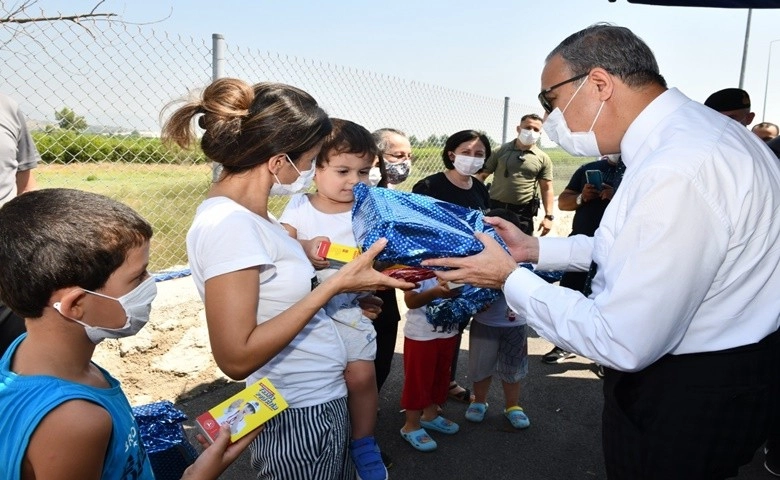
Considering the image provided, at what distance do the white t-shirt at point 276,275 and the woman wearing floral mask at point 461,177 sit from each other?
2065 millimetres

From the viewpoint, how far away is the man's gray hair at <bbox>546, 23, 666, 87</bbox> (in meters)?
1.89

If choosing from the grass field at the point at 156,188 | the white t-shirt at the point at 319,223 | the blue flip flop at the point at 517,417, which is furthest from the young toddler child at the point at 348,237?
the grass field at the point at 156,188

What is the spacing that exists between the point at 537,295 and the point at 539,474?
1.94 metres

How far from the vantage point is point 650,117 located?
1.83 m

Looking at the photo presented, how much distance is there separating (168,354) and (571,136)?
3118mm

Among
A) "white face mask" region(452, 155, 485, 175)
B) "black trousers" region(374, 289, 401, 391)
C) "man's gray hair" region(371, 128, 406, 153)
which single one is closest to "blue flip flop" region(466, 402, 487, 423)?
"black trousers" region(374, 289, 401, 391)

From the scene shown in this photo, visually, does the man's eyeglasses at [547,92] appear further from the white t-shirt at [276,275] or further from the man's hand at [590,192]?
the man's hand at [590,192]

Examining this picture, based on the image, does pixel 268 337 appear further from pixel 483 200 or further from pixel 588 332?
pixel 483 200

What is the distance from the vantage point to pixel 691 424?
1665 mm

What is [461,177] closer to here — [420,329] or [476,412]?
[420,329]

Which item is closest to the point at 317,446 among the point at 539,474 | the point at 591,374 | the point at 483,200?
the point at 539,474

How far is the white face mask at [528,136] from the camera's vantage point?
619cm

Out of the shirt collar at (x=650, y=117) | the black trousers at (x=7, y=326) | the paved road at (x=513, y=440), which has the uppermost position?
the shirt collar at (x=650, y=117)

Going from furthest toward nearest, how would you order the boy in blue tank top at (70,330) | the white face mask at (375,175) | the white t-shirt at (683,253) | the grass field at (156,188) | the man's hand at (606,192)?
the man's hand at (606,192)
the grass field at (156,188)
the white face mask at (375,175)
the white t-shirt at (683,253)
the boy in blue tank top at (70,330)
